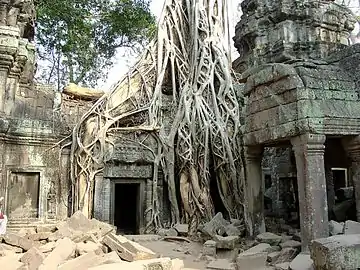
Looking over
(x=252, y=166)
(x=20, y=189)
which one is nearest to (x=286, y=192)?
(x=252, y=166)

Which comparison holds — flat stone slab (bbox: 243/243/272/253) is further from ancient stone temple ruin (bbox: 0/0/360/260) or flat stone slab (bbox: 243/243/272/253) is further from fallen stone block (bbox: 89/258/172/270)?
fallen stone block (bbox: 89/258/172/270)

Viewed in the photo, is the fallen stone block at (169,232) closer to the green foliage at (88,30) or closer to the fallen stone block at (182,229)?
the fallen stone block at (182,229)

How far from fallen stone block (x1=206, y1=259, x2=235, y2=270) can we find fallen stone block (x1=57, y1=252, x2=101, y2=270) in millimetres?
1439

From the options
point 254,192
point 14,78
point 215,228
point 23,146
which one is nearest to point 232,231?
point 215,228

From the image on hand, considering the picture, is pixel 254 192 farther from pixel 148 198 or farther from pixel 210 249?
pixel 148 198

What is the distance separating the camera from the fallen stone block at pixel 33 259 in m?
4.63

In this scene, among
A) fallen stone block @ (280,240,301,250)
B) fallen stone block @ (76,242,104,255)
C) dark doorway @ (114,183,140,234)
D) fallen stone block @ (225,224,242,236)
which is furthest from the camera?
dark doorway @ (114,183,140,234)

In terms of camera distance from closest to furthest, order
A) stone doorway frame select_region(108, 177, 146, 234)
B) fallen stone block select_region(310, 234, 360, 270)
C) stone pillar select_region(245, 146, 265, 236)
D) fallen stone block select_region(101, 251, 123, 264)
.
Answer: fallen stone block select_region(310, 234, 360, 270), fallen stone block select_region(101, 251, 123, 264), stone pillar select_region(245, 146, 265, 236), stone doorway frame select_region(108, 177, 146, 234)

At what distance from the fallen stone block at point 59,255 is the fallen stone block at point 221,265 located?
1856 mm

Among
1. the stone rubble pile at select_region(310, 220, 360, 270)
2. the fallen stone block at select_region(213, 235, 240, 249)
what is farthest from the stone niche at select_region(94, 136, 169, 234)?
the stone rubble pile at select_region(310, 220, 360, 270)

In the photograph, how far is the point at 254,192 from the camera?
6094 millimetres

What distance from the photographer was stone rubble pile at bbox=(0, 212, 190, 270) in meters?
4.55

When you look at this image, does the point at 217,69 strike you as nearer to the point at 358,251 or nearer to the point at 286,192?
the point at 286,192

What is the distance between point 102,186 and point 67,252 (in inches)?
157
